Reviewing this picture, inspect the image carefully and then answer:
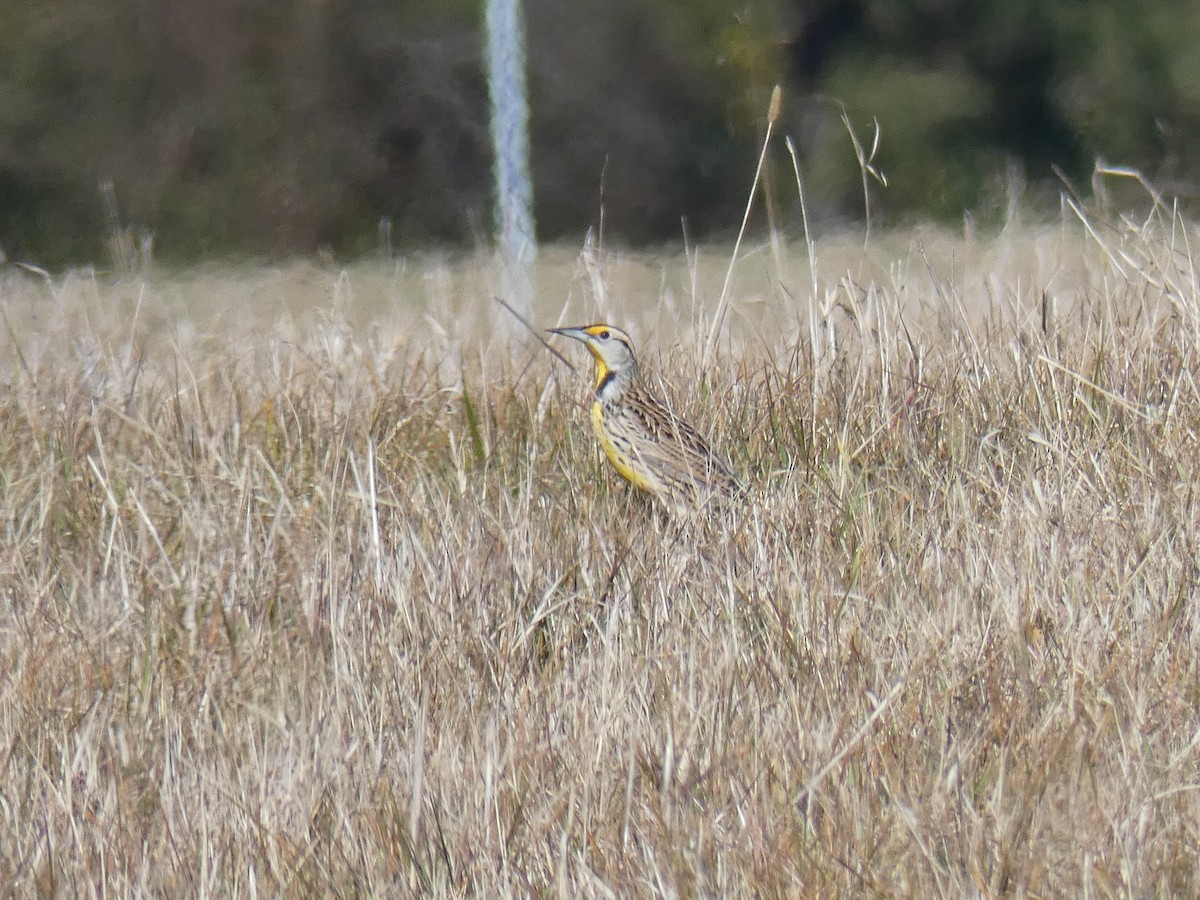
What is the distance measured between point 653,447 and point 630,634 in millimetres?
1148

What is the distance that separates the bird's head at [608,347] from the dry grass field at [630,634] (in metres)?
0.11

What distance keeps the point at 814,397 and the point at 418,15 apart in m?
14.8

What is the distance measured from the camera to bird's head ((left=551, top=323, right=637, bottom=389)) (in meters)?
3.92

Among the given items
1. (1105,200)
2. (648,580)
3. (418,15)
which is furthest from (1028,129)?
(648,580)

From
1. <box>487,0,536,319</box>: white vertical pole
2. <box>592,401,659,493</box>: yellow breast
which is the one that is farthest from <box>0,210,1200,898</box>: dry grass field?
<box>487,0,536,319</box>: white vertical pole

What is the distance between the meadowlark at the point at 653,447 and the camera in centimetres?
320

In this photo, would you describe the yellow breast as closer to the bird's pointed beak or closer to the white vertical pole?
the bird's pointed beak

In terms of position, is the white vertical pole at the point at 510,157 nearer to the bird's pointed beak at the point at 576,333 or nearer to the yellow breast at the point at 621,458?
the bird's pointed beak at the point at 576,333

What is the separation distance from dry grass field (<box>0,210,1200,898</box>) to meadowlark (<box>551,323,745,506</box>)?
8cm

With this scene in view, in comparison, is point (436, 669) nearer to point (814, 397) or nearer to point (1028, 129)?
point (814, 397)

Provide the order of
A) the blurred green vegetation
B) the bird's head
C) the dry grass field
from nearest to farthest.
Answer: the dry grass field < the bird's head < the blurred green vegetation

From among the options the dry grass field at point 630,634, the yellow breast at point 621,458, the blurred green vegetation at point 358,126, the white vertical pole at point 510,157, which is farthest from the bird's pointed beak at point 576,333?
the blurred green vegetation at point 358,126

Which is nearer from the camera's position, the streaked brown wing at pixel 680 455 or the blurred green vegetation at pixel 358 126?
the streaked brown wing at pixel 680 455

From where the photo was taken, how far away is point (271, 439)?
358cm
